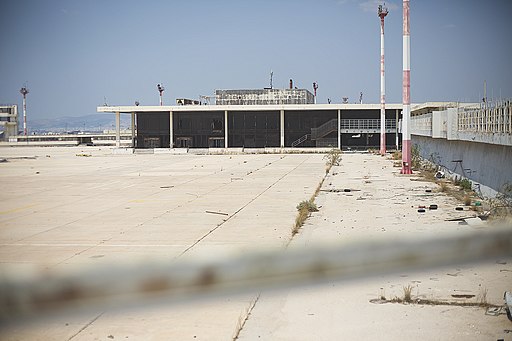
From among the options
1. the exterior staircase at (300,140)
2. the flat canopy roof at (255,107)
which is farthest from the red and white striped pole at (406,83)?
the exterior staircase at (300,140)

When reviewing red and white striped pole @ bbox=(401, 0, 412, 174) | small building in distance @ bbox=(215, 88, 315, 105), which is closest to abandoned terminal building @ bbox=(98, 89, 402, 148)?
small building in distance @ bbox=(215, 88, 315, 105)

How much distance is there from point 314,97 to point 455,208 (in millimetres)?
77865

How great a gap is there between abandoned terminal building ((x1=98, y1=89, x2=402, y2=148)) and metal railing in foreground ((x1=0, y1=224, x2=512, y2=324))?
7377cm

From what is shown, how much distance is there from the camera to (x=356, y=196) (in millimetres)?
22734

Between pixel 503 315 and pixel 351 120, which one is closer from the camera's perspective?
pixel 503 315

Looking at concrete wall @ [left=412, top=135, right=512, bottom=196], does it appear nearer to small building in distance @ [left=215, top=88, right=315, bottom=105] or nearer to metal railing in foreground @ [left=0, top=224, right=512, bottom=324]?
metal railing in foreground @ [left=0, top=224, right=512, bottom=324]

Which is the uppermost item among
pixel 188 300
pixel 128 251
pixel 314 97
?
pixel 314 97

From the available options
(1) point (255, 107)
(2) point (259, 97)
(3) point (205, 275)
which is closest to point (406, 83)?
(3) point (205, 275)

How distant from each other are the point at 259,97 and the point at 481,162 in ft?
208

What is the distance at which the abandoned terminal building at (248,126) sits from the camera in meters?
76.3

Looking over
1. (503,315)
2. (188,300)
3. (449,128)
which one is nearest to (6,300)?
(188,300)

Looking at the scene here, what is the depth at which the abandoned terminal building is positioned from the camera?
250 feet

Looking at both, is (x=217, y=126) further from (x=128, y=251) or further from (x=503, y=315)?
(x=503, y=315)

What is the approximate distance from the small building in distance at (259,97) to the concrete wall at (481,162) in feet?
171
